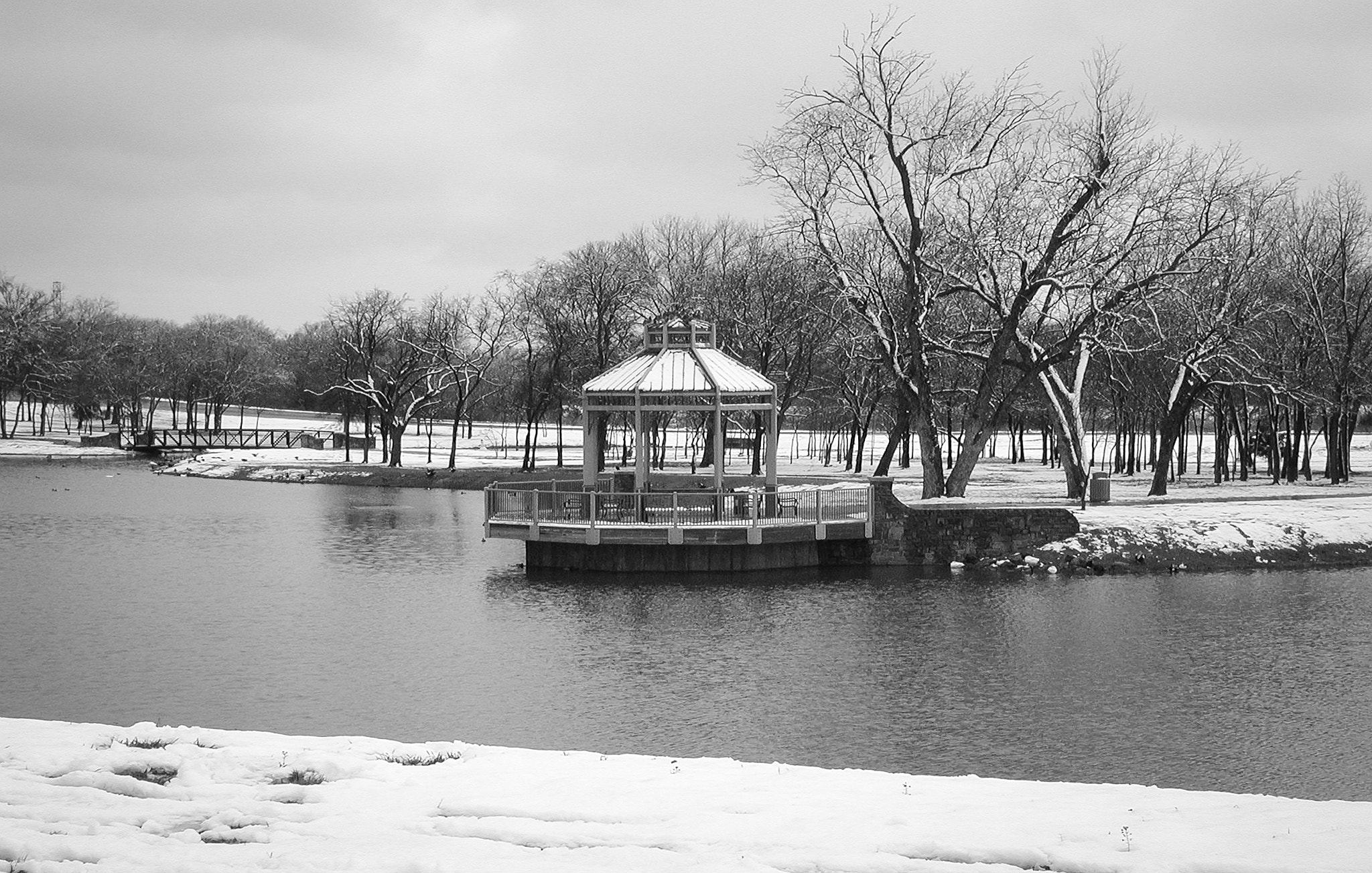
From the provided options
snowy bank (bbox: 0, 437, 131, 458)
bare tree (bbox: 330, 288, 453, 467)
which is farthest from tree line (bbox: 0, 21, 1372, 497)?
snowy bank (bbox: 0, 437, 131, 458)

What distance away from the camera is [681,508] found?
96.8 feet

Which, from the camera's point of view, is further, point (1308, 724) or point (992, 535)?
point (992, 535)

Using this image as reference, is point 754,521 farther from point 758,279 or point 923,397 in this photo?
point 758,279

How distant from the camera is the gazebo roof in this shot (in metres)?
31.4

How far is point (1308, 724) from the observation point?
50.0 ft

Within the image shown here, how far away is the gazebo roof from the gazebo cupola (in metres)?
0.02

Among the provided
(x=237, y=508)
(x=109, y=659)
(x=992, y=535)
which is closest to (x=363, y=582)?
(x=109, y=659)

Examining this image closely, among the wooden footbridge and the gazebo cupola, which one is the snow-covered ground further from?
the gazebo cupola

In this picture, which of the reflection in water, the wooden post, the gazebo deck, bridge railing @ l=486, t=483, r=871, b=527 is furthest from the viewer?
the wooden post

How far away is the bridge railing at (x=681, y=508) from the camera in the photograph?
29344 mm

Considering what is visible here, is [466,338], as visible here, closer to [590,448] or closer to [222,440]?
[222,440]

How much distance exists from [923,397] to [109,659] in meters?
25.7

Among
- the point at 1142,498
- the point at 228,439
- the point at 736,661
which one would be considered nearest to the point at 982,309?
the point at 1142,498

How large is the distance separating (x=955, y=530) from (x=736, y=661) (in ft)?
40.4
